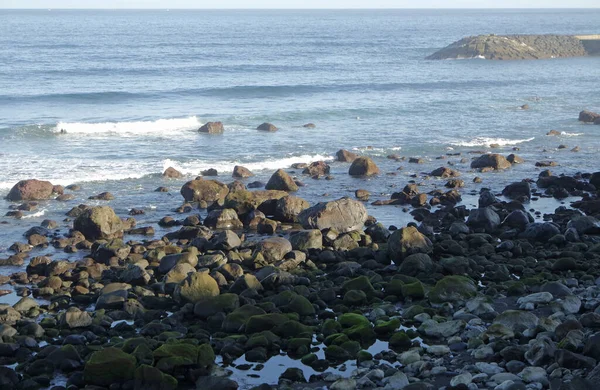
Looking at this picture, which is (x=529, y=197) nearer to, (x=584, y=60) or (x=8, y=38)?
(x=584, y=60)

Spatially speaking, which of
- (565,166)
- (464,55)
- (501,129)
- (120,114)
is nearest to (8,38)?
(464,55)

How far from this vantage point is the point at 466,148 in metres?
40.4

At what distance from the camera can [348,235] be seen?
77.9 ft

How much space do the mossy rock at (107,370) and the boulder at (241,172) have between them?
1953 centimetres

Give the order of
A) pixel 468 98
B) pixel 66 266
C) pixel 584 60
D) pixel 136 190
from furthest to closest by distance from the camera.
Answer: pixel 584 60
pixel 468 98
pixel 136 190
pixel 66 266

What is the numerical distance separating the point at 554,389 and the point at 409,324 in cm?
421

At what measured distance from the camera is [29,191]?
29.7 metres

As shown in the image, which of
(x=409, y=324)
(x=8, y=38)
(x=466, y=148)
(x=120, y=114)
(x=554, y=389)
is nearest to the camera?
(x=554, y=389)

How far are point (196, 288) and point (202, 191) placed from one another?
36.7 feet

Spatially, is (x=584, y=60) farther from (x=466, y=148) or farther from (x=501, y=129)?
(x=466, y=148)

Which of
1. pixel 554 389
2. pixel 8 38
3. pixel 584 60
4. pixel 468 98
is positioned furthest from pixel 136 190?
pixel 8 38

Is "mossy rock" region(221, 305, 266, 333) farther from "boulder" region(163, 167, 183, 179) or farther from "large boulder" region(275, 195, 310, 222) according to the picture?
"boulder" region(163, 167, 183, 179)

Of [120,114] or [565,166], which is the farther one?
[120,114]

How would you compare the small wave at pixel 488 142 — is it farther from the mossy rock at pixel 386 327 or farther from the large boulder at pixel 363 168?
the mossy rock at pixel 386 327
